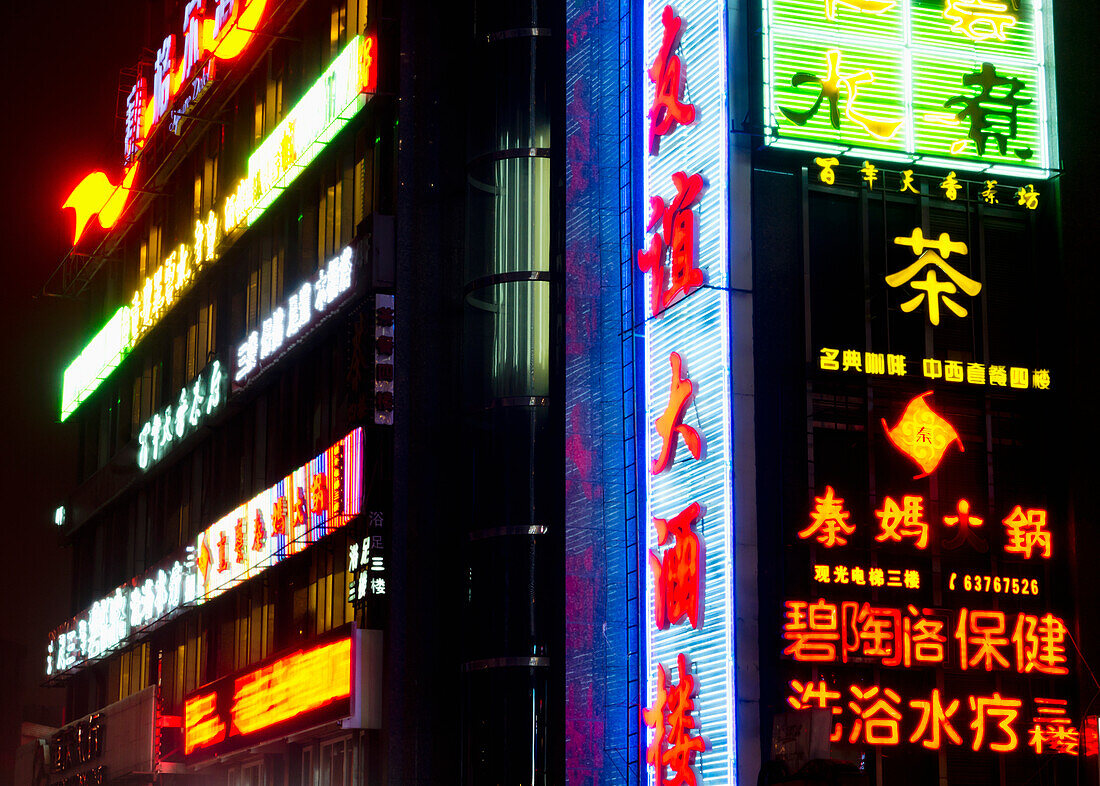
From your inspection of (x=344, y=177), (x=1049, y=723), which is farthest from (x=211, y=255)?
(x=1049, y=723)

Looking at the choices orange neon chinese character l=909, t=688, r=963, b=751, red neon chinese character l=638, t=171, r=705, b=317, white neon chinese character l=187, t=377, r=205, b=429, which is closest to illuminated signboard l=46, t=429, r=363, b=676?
white neon chinese character l=187, t=377, r=205, b=429

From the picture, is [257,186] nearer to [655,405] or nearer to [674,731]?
[655,405]

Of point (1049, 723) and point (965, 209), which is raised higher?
point (965, 209)

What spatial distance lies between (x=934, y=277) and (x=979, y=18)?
4.27 meters

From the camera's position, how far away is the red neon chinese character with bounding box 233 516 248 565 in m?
36.9

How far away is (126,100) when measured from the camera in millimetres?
52844

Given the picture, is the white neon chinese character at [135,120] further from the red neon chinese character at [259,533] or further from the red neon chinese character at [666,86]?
the red neon chinese character at [666,86]

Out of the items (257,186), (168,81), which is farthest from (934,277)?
(168,81)

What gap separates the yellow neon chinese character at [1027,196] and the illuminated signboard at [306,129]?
1272 centimetres

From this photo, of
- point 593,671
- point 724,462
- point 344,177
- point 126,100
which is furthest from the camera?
point 126,100

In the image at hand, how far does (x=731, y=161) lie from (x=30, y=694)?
3320 inches

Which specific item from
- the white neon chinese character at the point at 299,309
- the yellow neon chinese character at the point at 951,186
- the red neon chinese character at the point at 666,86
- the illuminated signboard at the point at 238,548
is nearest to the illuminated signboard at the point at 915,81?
the yellow neon chinese character at the point at 951,186

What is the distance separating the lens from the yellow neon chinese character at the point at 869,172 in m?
26.1

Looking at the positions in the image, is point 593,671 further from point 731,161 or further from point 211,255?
point 211,255
